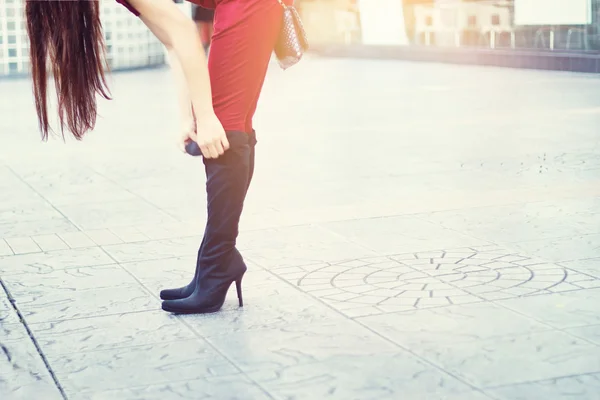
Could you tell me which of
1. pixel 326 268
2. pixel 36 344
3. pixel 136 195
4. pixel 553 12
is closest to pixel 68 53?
pixel 36 344

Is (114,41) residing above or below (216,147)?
above

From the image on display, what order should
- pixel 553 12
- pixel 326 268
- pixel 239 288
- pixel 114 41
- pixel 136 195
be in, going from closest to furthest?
pixel 239 288 < pixel 326 268 < pixel 136 195 < pixel 553 12 < pixel 114 41

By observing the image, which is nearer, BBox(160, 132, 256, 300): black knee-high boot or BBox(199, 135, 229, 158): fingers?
BBox(199, 135, 229, 158): fingers

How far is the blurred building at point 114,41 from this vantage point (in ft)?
61.9

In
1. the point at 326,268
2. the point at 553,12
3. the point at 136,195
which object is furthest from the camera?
the point at 553,12

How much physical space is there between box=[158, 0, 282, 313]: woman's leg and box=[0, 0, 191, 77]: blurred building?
15678 mm

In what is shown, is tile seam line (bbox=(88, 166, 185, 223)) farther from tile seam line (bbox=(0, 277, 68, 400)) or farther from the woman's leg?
the woman's leg

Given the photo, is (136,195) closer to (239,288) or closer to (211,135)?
(239,288)

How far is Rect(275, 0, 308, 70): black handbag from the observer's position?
3490 millimetres

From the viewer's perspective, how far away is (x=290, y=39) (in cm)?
349

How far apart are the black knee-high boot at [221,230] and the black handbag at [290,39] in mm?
295

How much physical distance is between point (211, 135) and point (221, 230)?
36 cm

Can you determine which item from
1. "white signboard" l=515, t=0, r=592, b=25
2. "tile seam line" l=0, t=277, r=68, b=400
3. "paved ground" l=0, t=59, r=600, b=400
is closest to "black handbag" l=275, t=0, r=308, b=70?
"paved ground" l=0, t=59, r=600, b=400

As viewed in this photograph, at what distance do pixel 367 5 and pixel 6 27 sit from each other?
24.1 ft
